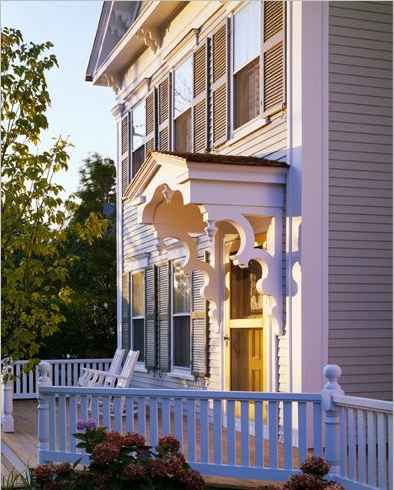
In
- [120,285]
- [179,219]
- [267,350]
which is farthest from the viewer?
[120,285]

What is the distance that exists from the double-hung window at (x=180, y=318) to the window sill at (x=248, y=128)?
2.41 m

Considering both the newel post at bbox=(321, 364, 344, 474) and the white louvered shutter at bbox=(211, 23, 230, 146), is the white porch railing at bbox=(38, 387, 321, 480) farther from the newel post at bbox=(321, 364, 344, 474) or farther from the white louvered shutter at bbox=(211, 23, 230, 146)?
the white louvered shutter at bbox=(211, 23, 230, 146)

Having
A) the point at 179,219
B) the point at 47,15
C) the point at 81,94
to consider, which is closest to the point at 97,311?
the point at 81,94

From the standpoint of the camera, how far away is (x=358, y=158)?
301 inches

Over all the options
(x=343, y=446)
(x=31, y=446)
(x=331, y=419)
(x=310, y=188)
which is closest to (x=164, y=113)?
(x=310, y=188)

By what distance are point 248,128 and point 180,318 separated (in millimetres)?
3409

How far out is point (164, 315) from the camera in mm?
11688

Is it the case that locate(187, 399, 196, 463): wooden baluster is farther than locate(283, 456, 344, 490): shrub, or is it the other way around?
locate(187, 399, 196, 463): wooden baluster

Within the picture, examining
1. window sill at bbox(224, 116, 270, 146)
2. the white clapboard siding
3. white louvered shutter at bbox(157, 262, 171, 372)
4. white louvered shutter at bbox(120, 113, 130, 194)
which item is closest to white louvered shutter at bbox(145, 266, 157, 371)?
white louvered shutter at bbox(157, 262, 171, 372)

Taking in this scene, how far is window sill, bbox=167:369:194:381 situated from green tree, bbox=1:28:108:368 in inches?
184

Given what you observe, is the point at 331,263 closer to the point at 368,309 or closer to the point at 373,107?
the point at 368,309

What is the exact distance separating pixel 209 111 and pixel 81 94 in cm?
524

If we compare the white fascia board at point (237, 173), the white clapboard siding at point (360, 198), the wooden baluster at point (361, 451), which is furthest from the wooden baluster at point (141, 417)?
the white fascia board at point (237, 173)

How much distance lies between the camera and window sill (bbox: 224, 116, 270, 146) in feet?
27.1
